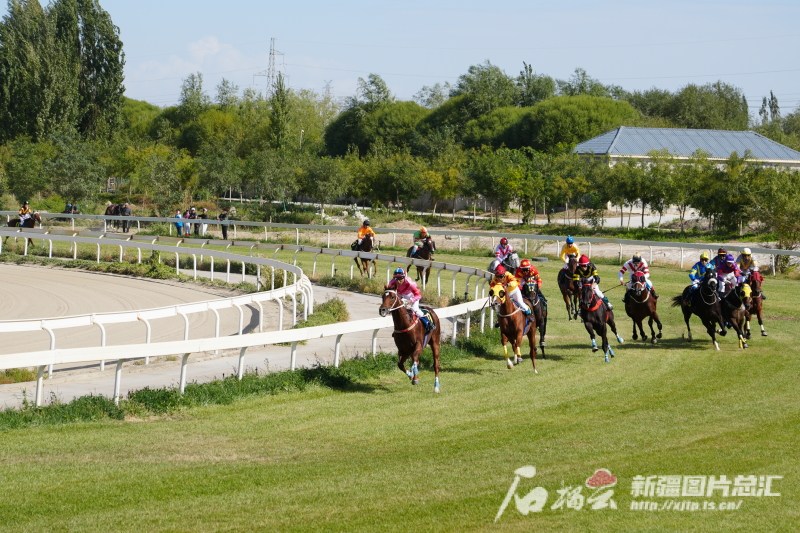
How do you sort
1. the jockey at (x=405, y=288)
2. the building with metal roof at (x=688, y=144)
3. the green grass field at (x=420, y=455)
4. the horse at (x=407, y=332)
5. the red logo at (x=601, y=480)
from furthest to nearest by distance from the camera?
the building with metal roof at (x=688, y=144) → the jockey at (x=405, y=288) → the horse at (x=407, y=332) → the red logo at (x=601, y=480) → the green grass field at (x=420, y=455)

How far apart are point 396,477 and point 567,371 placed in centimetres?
651

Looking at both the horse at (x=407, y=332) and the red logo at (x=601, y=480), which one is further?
the horse at (x=407, y=332)

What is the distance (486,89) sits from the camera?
91.2 m

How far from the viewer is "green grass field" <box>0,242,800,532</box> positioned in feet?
22.1

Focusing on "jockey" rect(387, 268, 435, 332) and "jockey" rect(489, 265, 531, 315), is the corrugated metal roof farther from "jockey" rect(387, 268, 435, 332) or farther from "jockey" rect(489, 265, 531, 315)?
"jockey" rect(387, 268, 435, 332)

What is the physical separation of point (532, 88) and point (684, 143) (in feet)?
122

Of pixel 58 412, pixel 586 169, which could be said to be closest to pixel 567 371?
pixel 58 412

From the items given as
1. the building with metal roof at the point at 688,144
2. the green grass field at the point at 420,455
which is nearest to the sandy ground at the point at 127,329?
the green grass field at the point at 420,455

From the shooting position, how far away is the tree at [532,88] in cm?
10075

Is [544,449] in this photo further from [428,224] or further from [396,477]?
[428,224]

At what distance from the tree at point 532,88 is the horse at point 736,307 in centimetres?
8693

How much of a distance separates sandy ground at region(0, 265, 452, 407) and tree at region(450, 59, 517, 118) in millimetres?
66509

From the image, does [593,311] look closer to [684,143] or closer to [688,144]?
[688,144]

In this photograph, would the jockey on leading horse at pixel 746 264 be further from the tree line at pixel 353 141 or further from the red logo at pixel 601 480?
the tree line at pixel 353 141
